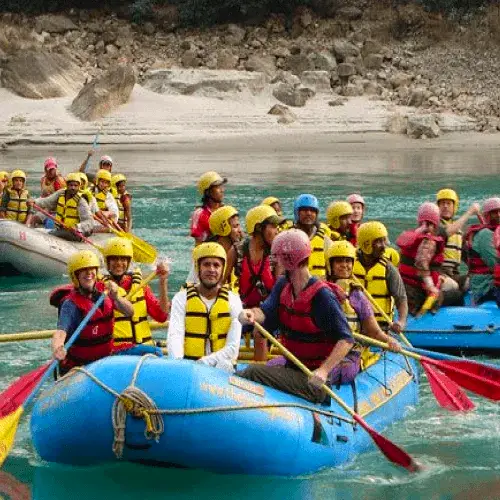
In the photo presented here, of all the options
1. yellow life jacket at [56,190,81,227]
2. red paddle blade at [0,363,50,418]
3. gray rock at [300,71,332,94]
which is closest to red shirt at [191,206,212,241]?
red paddle blade at [0,363,50,418]

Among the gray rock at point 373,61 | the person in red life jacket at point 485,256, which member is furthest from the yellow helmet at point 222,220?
the gray rock at point 373,61

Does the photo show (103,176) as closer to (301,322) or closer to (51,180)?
(51,180)

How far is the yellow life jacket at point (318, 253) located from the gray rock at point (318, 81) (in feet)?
82.7

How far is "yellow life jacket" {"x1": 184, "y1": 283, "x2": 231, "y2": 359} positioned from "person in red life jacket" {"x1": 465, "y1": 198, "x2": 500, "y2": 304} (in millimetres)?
3613

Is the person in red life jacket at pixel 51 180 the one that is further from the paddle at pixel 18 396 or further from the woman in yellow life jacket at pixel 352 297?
the paddle at pixel 18 396

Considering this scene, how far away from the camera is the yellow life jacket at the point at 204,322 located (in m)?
6.75

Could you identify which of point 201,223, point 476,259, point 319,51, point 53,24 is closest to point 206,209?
point 201,223

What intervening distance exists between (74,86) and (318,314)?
27.8 meters

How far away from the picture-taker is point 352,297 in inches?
285

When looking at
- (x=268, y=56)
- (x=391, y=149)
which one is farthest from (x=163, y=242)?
(x=268, y=56)

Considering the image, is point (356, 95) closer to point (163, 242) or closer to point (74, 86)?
point (74, 86)

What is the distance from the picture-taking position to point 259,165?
27469mm

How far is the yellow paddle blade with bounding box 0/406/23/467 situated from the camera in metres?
6.42

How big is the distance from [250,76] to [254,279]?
2589 centimetres
